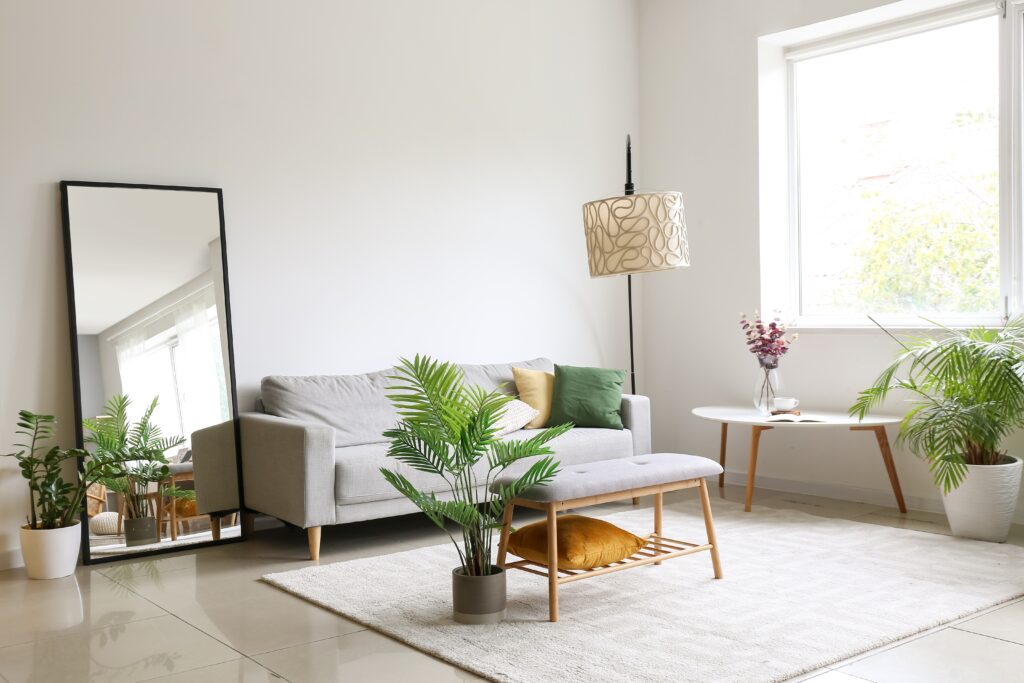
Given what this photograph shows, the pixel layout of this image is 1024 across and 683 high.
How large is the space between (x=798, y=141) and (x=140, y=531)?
14.3 feet

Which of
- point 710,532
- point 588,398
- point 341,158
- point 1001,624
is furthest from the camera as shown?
point 588,398

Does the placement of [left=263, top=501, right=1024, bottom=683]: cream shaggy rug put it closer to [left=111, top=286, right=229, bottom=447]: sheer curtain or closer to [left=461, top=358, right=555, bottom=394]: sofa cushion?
[left=111, top=286, right=229, bottom=447]: sheer curtain

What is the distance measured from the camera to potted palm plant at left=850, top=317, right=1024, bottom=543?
4.28 metres

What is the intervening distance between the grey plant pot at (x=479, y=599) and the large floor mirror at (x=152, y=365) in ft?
6.13

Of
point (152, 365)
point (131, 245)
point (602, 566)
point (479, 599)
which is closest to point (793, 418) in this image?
point (602, 566)

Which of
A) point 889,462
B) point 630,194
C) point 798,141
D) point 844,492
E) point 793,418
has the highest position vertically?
point 798,141

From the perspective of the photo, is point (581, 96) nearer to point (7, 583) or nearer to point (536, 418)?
point (536, 418)

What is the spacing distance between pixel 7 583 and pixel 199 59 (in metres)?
2.57

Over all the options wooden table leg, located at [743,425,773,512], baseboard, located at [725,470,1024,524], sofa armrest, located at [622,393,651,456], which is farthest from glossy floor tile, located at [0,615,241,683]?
baseboard, located at [725,470,1024,524]

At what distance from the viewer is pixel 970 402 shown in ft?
14.4

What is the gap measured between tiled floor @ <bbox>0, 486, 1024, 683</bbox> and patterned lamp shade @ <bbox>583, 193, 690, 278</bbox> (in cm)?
183

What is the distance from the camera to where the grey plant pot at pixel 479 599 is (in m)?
3.29

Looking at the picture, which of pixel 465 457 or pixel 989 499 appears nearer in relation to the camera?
pixel 465 457

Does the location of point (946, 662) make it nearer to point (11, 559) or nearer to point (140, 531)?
point (140, 531)
